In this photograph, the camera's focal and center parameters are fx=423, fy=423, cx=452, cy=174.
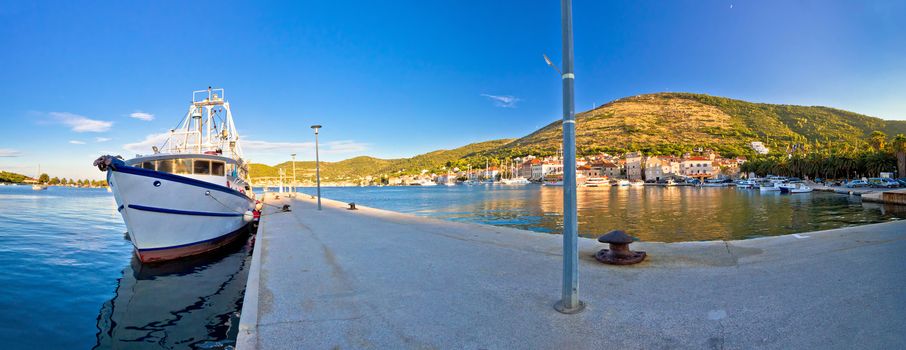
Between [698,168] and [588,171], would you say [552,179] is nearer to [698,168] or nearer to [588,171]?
[588,171]

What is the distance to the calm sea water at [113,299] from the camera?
665cm

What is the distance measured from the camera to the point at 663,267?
6984 mm

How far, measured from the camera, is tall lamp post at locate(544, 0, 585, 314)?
4.60m

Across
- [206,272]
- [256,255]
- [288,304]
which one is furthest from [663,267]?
[206,272]

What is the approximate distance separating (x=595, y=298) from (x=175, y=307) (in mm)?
7833

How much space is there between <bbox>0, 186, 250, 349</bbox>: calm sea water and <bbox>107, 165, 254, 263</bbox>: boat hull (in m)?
0.56

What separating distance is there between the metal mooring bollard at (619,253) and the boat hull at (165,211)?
39.4ft

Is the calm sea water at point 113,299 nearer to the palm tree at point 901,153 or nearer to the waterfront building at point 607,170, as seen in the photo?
the palm tree at point 901,153

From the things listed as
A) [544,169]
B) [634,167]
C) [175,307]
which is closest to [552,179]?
[544,169]

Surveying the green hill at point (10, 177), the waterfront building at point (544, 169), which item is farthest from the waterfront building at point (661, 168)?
the green hill at point (10, 177)

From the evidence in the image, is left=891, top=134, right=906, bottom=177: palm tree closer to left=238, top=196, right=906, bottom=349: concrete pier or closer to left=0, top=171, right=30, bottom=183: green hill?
left=238, top=196, right=906, bottom=349: concrete pier

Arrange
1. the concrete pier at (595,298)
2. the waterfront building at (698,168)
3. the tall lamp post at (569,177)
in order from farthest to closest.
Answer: the waterfront building at (698,168) → the tall lamp post at (569,177) → the concrete pier at (595,298)

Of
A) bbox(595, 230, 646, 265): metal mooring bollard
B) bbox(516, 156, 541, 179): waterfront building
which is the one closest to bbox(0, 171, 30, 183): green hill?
bbox(516, 156, 541, 179): waterfront building

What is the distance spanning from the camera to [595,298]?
210 inches
